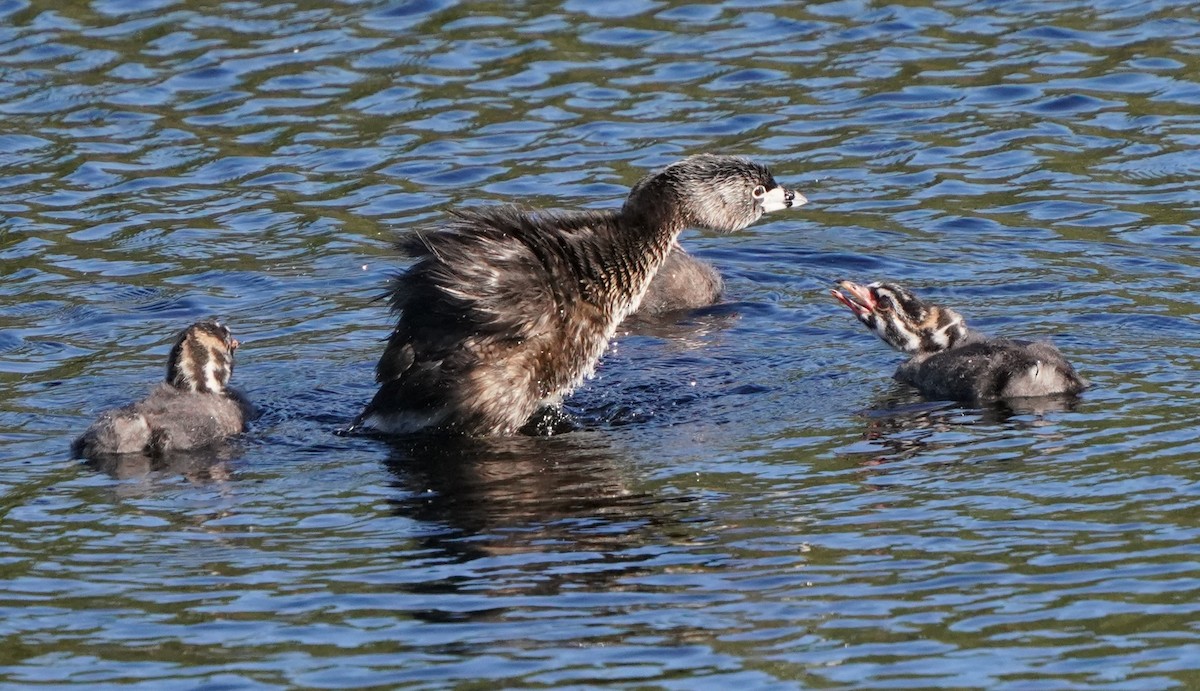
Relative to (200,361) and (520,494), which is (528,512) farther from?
(200,361)

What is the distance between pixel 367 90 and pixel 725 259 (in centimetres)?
437

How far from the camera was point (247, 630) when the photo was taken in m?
8.08

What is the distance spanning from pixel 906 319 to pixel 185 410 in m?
4.49

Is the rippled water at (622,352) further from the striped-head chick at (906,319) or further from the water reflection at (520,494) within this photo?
the striped-head chick at (906,319)

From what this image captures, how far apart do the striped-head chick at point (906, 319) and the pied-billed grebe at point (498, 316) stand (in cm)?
170

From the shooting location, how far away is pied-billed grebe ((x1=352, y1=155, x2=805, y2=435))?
11.1 metres

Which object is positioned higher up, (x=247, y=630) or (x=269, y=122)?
(x=269, y=122)

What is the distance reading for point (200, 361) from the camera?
11.7m

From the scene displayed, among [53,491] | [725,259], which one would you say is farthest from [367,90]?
[53,491]

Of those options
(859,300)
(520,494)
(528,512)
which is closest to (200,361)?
(520,494)

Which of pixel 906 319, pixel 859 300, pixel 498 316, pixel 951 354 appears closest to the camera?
pixel 498 316

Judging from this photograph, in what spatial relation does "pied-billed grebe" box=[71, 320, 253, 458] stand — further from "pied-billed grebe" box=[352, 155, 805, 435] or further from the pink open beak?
the pink open beak

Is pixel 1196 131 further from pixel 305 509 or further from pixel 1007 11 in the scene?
pixel 305 509

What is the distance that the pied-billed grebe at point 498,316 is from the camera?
36.4ft
